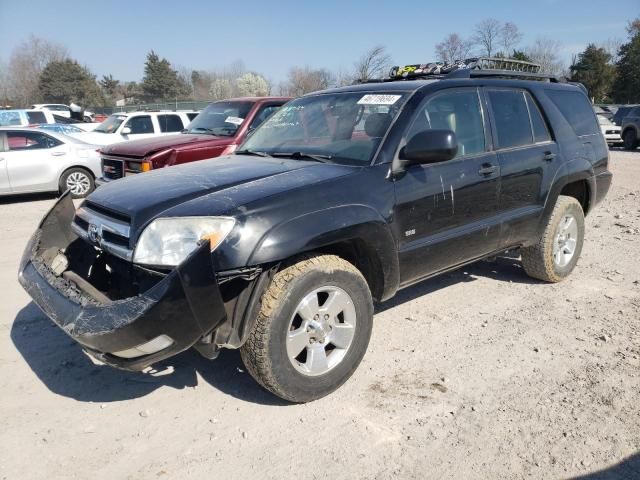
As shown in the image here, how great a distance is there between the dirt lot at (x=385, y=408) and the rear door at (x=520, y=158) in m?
0.78

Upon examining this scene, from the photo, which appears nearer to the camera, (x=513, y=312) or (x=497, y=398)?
(x=497, y=398)

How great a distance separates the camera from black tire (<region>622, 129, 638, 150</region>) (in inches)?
765

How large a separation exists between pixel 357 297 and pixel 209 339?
93 centimetres

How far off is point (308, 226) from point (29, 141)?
9.42 metres

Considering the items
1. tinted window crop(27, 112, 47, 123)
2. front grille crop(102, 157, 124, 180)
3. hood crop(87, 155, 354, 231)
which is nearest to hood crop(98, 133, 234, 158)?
front grille crop(102, 157, 124, 180)

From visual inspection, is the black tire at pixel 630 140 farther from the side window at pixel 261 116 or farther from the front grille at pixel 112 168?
the front grille at pixel 112 168

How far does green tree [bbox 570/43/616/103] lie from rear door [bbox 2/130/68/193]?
39414mm

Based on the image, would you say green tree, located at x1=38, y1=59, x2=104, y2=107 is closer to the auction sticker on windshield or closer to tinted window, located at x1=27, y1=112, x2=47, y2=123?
tinted window, located at x1=27, y1=112, x2=47, y2=123

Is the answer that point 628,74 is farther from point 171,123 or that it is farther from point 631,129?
point 171,123

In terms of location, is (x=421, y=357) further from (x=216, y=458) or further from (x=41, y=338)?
(x=41, y=338)

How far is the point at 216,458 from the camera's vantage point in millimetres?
2604

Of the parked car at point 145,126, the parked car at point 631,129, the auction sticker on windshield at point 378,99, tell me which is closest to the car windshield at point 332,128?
the auction sticker on windshield at point 378,99

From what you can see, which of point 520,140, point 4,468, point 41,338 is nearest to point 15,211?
point 41,338

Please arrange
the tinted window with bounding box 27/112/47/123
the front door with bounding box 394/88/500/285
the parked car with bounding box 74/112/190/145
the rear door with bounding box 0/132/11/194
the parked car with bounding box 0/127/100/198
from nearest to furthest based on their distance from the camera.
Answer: the front door with bounding box 394/88/500/285, the rear door with bounding box 0/132/11/194, the parked car with bounding box 0/127/100/198, the parked car with bounding box 74/112/190/145, the tinted window with bounding box 27/112/47/123
